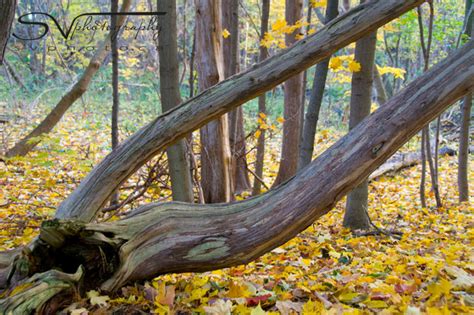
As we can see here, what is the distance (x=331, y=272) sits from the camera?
9.31 feet

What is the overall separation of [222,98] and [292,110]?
4136 mm

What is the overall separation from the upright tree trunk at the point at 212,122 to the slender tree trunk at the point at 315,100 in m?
0.91

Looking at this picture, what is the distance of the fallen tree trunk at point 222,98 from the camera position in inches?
98.3

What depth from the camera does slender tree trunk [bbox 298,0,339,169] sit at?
4.24 metres

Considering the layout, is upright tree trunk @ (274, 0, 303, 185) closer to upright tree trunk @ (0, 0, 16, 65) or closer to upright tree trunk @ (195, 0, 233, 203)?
upright tree trunk @ (195, 0, 233, 203)

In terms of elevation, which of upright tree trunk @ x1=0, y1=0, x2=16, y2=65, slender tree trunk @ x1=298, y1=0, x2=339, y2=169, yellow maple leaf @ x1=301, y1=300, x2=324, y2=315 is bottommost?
yellow maple leaf @ x1=301, y1=300, x2=324, y2=315

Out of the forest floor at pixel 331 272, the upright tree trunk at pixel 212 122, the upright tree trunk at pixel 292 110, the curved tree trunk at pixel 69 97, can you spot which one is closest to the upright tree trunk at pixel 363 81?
the forest floor at pixel 331 272

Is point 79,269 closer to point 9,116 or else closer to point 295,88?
point 295,88

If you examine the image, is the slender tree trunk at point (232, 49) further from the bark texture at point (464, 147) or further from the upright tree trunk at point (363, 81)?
the bark texture at point (464, 147)

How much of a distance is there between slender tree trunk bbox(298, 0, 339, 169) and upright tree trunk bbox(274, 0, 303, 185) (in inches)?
66.6

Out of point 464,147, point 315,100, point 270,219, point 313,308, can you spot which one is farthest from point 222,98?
point 464,147

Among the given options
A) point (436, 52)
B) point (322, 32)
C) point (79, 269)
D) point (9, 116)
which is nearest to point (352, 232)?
point (322, 32)

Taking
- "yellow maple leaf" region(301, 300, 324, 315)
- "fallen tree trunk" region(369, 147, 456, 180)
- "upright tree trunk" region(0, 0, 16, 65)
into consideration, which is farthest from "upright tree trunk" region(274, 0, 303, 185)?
"yellow maple leaf" region(301, 300, 324, 315)

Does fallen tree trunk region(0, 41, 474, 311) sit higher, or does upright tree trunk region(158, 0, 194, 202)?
upright tree trunk region(158, 0, 194, 202)
